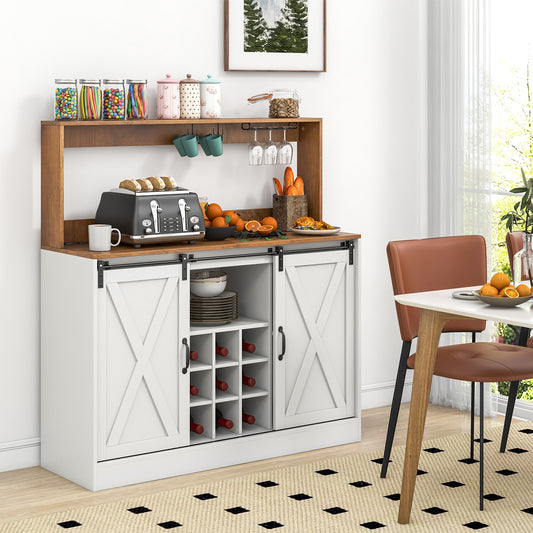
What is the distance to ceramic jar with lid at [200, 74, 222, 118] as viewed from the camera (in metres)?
4.24

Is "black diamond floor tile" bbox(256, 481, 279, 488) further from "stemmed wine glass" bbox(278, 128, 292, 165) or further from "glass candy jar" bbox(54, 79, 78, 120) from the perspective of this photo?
"glass candy jar" bbox(54, 79, 78, 120)

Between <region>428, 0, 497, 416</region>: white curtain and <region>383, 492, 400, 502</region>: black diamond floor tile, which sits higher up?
<region>428, 0, 497, 416</region>: white curtain

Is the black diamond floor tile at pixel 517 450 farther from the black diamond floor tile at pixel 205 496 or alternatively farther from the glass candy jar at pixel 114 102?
the glass candy jar at pixel 114 102

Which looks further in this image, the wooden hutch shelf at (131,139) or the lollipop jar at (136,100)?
the lollipop jar at (136,100)

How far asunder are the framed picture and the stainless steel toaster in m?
0.77

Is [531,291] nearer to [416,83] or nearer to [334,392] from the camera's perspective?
[334,392]

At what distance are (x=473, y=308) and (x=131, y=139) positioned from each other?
5.44 feet

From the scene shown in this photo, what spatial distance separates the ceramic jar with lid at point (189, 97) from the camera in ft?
13.8

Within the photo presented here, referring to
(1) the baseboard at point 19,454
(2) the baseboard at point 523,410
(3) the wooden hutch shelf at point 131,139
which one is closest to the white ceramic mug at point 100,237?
(3) the wooden hutch shelf at point 131,139

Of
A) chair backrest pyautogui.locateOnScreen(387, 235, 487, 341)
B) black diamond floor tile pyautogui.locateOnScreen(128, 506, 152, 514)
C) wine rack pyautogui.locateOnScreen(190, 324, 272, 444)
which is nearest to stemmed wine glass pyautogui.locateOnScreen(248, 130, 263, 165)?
wine rack pyautogui.locateOnScreen(190, 324, 272, 444)

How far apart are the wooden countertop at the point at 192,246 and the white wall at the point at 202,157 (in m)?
0.30

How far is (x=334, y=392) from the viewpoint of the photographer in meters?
4.43

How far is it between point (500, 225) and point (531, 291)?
153cm

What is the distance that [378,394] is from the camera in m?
5.15
